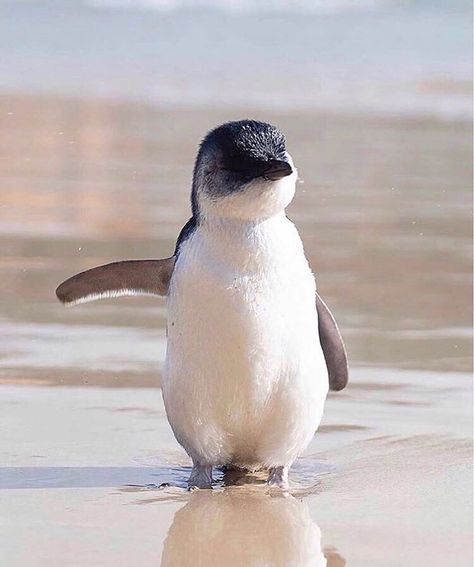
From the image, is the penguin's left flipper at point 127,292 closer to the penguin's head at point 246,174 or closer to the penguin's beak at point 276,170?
the penguin's head at point 246,174

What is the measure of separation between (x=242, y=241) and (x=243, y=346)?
279mm

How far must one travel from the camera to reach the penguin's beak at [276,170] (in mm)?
4004

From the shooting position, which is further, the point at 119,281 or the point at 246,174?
the point at 119,281

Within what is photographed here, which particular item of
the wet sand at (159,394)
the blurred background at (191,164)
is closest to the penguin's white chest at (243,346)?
the wet sand at (159,394)

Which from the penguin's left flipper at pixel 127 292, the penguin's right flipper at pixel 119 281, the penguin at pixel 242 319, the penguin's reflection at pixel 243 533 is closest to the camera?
the penguin's reflection at pixel 243 533

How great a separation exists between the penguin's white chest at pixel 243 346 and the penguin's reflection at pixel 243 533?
17 cm

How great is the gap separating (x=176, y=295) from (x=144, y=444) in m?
0.63

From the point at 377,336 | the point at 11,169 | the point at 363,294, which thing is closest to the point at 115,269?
the point at 377,336

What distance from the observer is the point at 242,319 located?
4184 millimetres

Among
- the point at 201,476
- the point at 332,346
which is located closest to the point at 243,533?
the point at 201,476

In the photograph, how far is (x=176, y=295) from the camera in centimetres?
427

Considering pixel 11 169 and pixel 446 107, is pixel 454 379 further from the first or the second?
pixel 446 107

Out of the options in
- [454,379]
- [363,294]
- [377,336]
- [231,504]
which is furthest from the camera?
[363,294]

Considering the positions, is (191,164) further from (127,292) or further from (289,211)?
(127,292)
